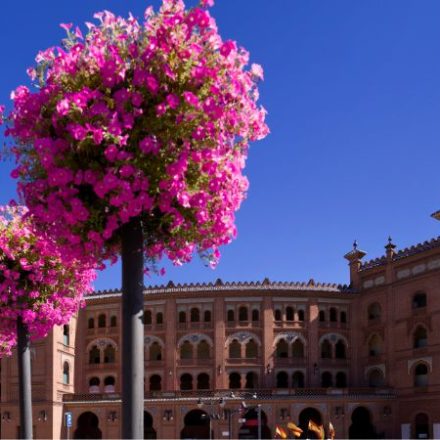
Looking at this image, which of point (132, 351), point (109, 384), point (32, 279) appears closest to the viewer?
point (132, 351)

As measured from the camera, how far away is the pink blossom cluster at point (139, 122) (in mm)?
8430

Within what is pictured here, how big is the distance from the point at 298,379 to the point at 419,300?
11873mm

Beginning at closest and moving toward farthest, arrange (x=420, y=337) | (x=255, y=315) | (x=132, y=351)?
(x=132, y=351), (x=420, y=337), (x=255, y=315)

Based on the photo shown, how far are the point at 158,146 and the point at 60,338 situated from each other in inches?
2131

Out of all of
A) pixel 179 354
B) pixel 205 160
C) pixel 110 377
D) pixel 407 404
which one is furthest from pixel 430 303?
pixel 205 160

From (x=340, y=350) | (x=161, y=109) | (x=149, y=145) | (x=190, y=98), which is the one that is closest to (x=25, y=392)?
(x=149, y=145)

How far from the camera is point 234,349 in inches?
2367

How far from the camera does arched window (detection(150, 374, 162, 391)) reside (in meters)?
61.4

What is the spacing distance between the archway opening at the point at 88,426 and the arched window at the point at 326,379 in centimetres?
1854

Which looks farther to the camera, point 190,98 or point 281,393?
point 281,393

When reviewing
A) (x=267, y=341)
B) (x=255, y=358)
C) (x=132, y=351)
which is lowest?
(x=132, y=351)

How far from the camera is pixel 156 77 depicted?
852cm

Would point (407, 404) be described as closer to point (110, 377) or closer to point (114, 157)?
point (110, 377)

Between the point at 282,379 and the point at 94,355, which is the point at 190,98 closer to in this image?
the point at 282,379
